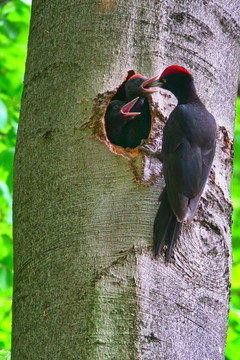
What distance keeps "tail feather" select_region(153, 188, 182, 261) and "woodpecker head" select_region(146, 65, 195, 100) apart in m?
0.52

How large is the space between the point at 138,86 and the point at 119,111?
70 cm

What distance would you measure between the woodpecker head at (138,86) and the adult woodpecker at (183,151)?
0.05 meters

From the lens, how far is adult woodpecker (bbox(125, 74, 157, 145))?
2.56 m

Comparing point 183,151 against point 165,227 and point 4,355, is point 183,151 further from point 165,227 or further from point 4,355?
point 4,355

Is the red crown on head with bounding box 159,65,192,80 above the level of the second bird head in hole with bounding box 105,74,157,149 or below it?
below

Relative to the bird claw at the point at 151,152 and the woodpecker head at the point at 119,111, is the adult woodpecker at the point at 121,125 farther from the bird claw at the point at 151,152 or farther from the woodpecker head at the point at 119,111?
the bird claw at the point at 151,152

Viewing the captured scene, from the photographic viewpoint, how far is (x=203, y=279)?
2.13m

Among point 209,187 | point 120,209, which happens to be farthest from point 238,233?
point 120,209

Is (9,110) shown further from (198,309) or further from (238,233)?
(198,309)

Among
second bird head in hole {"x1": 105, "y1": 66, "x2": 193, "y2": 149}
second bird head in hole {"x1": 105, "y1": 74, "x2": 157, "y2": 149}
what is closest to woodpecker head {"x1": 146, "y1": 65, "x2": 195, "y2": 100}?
second bird head in hole {"x1": 105, "y1": 66, "x2": 193, "y2": 149}

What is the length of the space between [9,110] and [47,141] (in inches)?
110

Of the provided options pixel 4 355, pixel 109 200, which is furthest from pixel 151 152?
pixel 4 355

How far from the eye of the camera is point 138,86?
2732 millimetres

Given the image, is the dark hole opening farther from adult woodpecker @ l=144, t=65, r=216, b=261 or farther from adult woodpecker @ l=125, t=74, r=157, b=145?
adult woodpecker @ l=144, t=65, r=216, b=261
